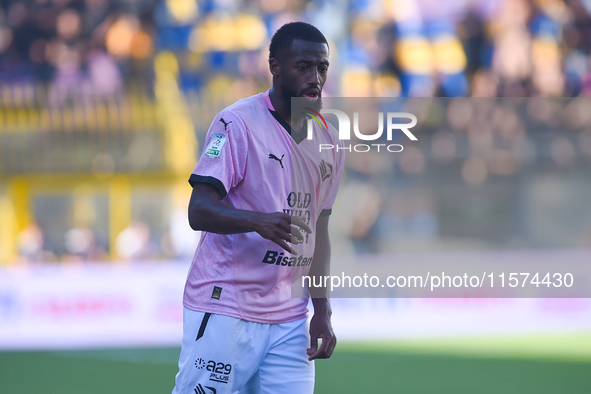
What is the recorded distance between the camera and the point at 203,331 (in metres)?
2.37

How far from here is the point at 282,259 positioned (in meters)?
2.45

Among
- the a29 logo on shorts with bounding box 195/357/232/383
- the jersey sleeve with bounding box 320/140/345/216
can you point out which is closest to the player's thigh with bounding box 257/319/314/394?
the a29 logo on shorts with bounding box 195/357/232/383

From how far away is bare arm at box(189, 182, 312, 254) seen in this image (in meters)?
2.06

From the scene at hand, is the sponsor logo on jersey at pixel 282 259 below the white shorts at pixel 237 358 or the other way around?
the other way around

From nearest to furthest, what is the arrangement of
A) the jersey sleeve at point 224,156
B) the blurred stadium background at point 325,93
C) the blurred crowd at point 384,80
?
the jersey sleeve at point 224,156 → the blurred stadium background at point 325,93 → the blurred crowd at point 384,80

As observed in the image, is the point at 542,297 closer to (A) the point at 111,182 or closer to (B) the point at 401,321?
(B) the point at 401,321

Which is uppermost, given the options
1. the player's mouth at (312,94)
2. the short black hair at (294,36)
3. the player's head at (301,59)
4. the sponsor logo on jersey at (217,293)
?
the short black hair at (294,36)

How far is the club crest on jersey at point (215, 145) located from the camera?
2232mm

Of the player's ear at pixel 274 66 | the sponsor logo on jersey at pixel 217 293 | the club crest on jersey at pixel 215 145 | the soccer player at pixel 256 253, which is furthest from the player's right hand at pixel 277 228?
the player's ear at pixel 274 66

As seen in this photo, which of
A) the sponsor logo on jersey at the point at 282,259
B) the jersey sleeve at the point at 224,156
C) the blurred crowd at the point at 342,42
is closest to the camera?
the jersey sleeve at the point at 224,156

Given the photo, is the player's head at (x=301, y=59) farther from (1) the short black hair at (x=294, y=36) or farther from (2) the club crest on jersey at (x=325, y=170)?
(2) the club crest on jersey at (x=325, y=170)

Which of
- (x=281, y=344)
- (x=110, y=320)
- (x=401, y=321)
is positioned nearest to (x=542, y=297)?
(x=401, y=321)

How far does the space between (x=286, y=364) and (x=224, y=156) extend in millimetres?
844

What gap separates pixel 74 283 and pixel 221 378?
641 centimetres
